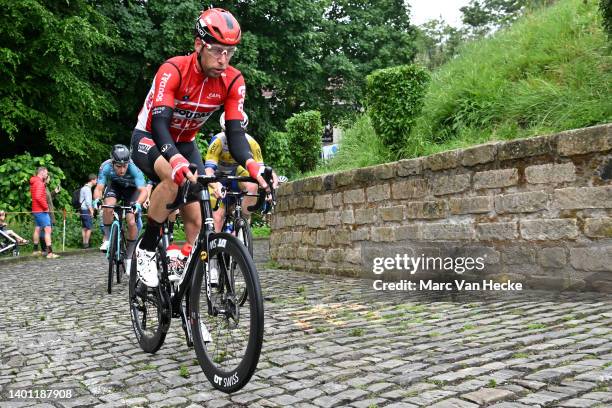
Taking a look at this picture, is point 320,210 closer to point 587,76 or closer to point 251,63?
point 587,76

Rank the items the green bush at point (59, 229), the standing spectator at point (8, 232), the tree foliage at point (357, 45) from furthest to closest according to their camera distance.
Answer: the tree foliage at point (357, 45) → the green bush at point (59, 229) → the standing spectator at point (8, 232)

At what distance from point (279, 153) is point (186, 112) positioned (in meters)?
17.1

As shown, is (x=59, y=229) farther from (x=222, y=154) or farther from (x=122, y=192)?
(x=222, y=154)

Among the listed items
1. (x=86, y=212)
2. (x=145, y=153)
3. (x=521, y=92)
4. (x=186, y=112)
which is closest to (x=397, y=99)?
(x=521, y=92)

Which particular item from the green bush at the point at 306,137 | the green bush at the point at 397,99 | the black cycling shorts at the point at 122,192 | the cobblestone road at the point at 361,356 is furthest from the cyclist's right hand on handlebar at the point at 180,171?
the green bush at the point at 306,137

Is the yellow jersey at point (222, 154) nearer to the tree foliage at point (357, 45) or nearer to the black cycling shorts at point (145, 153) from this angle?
the black cycling shorts at point (145, 153)

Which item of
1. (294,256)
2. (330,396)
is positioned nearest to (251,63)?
(294,256)

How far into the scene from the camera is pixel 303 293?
768 centimetres

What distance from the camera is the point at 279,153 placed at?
21688mm

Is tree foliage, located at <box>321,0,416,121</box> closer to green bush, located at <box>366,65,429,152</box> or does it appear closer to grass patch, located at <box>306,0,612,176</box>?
grass patch, located at <box>306,0,612,176</box>

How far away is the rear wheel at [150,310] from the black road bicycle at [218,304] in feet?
0.06

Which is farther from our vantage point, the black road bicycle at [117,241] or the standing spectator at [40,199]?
the standing spectator at [40,199]

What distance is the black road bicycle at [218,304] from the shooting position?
11.2 feet

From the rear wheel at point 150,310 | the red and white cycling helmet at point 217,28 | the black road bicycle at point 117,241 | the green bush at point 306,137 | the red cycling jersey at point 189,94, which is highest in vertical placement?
the green bush at point 306,137
